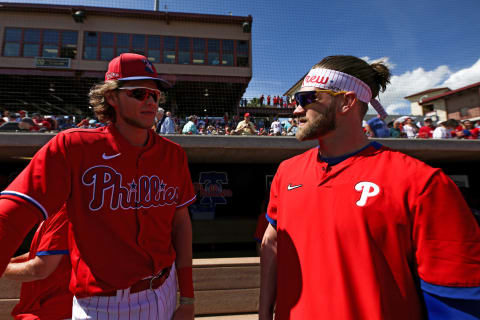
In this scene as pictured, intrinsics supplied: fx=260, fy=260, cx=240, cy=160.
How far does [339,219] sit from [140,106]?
1186 mm

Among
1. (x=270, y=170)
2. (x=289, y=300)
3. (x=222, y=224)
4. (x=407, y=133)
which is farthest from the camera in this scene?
(x=407, y=133)

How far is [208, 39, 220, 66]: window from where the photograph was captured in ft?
65.8

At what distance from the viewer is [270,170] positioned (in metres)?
5.31

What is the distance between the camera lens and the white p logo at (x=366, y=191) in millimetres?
1148

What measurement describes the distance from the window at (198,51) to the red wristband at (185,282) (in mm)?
20137

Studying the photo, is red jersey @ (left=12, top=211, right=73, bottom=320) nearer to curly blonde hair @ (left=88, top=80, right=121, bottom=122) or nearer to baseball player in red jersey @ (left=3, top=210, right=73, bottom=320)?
baseball player in red jersey @ (left=3, top=210, right=73, bottom=320)

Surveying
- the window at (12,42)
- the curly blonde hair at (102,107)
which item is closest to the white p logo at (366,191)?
the curly blonde hair at (102,107)

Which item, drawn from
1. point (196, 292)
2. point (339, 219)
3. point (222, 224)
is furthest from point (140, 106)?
point (222, 224)

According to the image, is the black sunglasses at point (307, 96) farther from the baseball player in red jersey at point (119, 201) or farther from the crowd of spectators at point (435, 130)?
the crowd of spectators at point (435, 130)

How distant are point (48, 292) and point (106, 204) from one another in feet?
3.11

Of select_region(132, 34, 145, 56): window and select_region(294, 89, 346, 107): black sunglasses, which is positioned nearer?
select_region(294, 89, 346, 107): black sunglasses

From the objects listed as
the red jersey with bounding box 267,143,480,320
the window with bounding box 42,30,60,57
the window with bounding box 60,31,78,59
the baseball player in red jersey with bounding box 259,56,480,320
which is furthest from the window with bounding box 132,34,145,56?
the red jersey with bounding box 267,143,480,320

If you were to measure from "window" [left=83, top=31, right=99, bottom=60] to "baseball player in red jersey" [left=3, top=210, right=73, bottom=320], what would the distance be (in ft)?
69.3

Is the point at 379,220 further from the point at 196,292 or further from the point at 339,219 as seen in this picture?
the point at 196,292
